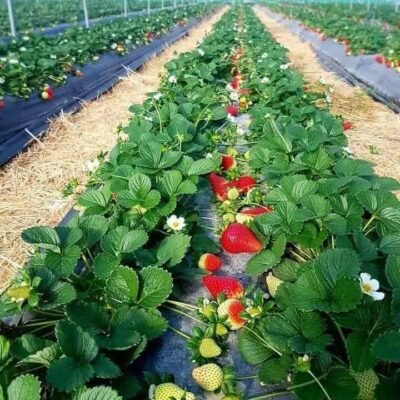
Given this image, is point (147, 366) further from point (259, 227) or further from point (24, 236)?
point (259, 227)

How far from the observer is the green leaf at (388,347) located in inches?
37.1

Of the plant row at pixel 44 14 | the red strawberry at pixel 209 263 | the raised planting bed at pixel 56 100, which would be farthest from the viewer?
the plant row at pixel 44 14

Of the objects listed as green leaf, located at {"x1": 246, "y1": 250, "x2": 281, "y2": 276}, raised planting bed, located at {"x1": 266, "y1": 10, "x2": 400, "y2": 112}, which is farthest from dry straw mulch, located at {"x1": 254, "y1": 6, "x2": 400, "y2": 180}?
green leaf, located at {"x1": 246, "y1": 250, "x2": 281, "y2": 276}

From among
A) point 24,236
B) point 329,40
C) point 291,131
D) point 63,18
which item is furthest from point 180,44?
point 24,236

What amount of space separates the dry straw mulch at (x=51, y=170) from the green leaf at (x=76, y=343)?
35.4 inches

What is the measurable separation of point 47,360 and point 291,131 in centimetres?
164

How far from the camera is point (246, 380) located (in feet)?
4.09

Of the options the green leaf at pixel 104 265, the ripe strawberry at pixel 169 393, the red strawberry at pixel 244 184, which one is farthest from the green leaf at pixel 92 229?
the red strawberry at pixel 244 184

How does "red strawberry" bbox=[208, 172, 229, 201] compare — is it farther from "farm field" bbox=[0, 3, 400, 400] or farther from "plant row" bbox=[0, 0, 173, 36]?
"plant row" bbox=[0, 0, 173, 36]

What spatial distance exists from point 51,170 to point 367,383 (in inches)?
126

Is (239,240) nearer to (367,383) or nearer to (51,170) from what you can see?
(367,383)

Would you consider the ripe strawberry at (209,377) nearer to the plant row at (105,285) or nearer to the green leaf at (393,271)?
the plant row at (105,285)

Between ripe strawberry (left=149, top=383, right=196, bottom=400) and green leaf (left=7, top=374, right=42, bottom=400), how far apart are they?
1.03ft

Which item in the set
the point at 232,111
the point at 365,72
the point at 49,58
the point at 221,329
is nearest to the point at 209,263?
the point at 221,329
